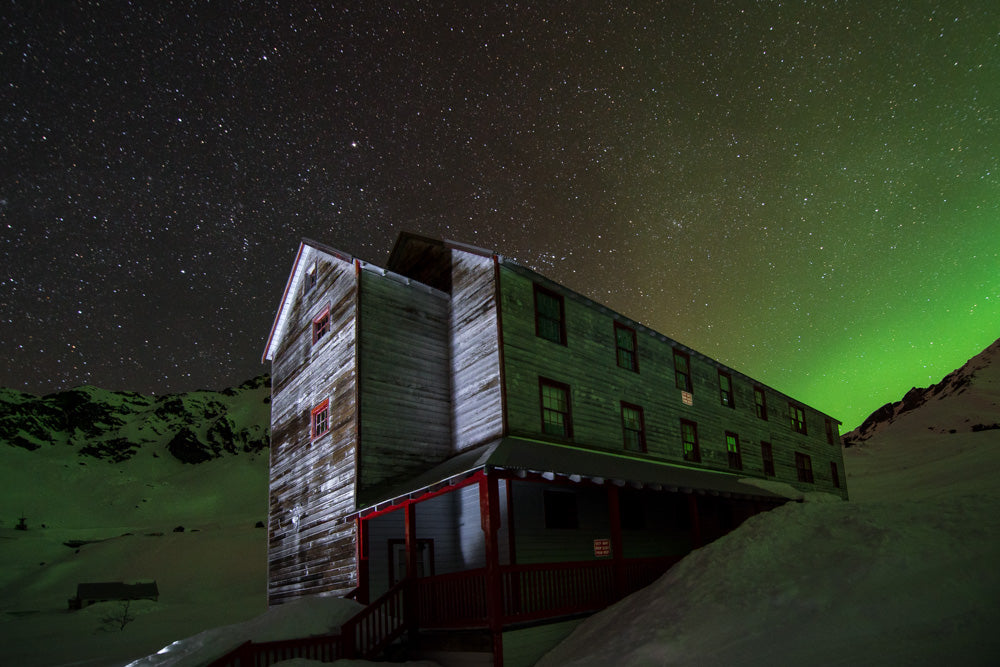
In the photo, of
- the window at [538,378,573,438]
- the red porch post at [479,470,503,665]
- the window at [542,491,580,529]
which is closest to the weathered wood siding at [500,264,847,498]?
the window at [538,378,573,438]

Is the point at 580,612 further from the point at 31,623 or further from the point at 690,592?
the point at 31,623

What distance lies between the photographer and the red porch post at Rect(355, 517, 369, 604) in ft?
55.6

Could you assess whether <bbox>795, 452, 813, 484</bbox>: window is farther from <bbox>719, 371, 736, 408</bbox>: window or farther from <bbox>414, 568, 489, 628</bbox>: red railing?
<bbox>414, 568, 489, 628</bbox>: red railing

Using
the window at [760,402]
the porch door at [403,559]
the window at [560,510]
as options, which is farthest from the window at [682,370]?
the porch door at [403,559]

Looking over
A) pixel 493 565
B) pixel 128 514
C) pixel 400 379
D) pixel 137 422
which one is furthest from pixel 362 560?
pixel 137 422

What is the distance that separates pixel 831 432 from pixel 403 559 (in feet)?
95.6

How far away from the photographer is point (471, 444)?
18750 mm

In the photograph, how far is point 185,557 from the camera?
190 ft

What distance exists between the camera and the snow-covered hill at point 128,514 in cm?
3347

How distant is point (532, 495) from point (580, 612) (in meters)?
4.35

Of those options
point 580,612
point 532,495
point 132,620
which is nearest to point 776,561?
point 580,612

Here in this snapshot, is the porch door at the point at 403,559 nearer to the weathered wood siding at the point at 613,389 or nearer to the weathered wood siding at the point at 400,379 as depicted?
the weathered wood siding at the point at 400,379

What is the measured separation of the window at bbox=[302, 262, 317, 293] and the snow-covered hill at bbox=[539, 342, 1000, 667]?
1561 cm

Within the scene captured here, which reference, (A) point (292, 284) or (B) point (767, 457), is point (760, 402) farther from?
(A) point (292, 284)
